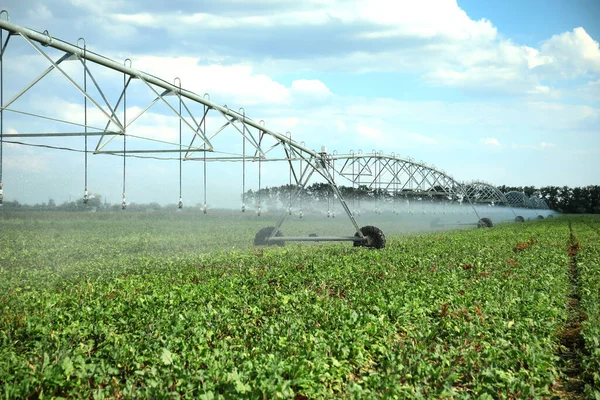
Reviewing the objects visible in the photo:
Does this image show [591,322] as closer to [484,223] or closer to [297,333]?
[297,333]

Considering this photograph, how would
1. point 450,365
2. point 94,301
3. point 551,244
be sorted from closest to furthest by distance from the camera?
point 450,365 → point 94,301 → point 551,244

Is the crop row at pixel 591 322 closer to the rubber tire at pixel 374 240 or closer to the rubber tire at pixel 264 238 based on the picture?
the rubber tire at pixel 374 240

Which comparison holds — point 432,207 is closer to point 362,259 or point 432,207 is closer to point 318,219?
point 318,219

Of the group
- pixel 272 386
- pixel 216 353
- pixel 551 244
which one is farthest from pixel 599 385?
pixel 551 244

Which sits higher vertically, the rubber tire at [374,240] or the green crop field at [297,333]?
the rubber tire at [374,240]

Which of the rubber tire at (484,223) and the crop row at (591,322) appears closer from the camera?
the crop row at (591,322)

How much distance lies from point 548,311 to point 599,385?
9.61 feet

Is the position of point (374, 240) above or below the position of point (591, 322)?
above

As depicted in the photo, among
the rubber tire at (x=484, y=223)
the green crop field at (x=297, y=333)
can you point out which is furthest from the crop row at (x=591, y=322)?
the rubber tire at (x=484, y=223)

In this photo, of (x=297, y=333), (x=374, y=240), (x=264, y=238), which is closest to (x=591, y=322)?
(x=297, y=333)

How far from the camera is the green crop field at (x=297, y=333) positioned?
19.0 feet

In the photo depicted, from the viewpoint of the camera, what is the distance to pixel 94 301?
9.39m

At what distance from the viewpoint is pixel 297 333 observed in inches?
282

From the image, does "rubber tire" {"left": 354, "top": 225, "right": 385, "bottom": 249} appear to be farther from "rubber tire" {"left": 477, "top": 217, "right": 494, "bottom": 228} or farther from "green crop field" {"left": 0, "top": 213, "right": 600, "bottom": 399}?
"rubber tire" {"left": 477, "top": 217, "right": 494, "bottom": 228}
